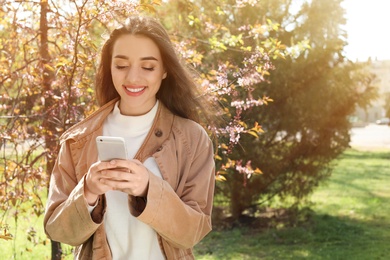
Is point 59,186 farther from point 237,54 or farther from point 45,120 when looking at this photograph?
point 237,54

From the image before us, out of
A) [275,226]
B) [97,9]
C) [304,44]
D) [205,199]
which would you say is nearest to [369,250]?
[275,226]

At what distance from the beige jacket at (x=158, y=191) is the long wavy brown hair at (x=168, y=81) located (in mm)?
78

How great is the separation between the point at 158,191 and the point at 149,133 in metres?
0.29

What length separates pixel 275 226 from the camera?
7949 millimetres

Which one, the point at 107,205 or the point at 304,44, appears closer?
the point at 107,205

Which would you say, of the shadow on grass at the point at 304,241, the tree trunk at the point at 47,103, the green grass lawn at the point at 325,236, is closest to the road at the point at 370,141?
the green grass lawn at the point at 325,236

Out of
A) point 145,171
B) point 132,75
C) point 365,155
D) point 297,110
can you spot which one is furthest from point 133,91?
point 365,155

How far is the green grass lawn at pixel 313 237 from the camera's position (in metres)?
6.52

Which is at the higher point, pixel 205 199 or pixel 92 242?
Result: pixel 205 199

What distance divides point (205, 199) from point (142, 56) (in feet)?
1.55

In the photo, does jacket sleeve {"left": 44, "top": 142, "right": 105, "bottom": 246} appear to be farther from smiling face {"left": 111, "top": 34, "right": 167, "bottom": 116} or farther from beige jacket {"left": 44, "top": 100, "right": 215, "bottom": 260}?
smiling face {"left": 111, "top": 34, "right": 167, "bottom": 116}

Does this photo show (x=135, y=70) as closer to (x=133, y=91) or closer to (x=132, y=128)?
(x=133, y=91)

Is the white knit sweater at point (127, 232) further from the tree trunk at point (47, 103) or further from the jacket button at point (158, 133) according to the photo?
the tree trunk at point (47, 103)

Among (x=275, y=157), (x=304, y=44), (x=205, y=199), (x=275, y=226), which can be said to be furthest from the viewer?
(x=275, y=226)
